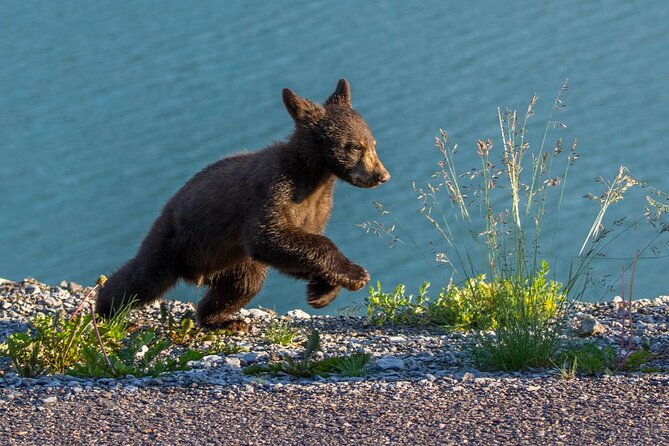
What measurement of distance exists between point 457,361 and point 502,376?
579 millimetres

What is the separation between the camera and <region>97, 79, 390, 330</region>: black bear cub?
7188 mm

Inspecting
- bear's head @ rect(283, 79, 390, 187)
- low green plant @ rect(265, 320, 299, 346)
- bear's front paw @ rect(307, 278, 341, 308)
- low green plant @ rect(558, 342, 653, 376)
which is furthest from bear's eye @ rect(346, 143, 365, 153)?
low green plant @ rect(558, 342, 653, 376)

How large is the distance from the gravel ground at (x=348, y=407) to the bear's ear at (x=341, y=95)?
199cm

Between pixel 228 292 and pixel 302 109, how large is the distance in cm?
172

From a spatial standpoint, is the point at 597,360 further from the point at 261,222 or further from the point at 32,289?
the point at 32,289

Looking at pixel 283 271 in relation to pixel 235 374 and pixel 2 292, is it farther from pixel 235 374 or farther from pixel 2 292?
pixel 2 292

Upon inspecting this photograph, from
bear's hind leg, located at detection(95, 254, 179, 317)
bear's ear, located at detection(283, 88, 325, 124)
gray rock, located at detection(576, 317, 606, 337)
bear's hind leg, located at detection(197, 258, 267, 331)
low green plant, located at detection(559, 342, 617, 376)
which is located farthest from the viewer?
bear's hind leg, located at detection(197, 258, 267, 331)

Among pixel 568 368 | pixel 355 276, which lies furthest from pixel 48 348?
pixel 568 368

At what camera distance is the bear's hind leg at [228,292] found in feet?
26.9

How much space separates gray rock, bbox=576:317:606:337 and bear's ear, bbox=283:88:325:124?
94.5 inches

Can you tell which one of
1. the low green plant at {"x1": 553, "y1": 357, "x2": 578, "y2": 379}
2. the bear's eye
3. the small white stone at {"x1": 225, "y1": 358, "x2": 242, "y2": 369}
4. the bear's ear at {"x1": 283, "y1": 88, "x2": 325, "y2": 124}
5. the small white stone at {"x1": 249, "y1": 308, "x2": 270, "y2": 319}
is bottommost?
the small white stone at {"x1": 225, "y1": 358, "x2": 242, "y2": 369}

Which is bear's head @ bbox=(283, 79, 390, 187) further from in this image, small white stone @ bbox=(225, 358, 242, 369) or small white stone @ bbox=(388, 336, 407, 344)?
Result: small white stone @ bbox=(225, 358, 242, 369)

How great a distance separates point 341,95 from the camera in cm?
763

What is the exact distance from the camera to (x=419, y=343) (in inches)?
281
